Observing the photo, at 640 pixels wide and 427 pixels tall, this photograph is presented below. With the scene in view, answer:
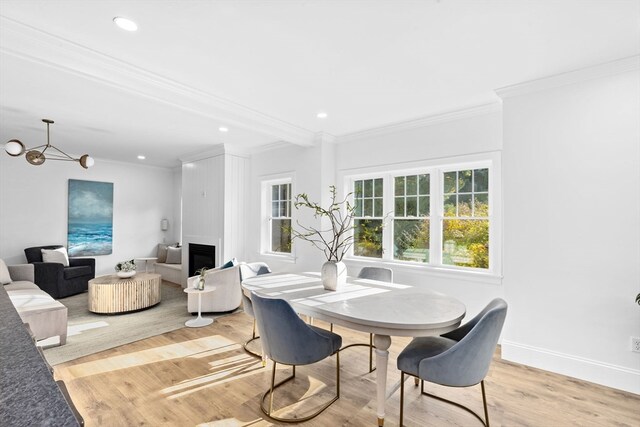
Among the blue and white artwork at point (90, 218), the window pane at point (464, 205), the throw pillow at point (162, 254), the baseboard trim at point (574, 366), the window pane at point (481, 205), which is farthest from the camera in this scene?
the throw pillow at point (162, 254)

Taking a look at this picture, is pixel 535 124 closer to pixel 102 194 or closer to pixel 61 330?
pixel 61 330

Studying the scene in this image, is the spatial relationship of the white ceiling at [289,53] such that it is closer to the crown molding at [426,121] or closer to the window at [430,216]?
the crown molding at [426,121]

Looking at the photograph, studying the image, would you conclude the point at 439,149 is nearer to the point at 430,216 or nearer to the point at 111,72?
the point at 430,216

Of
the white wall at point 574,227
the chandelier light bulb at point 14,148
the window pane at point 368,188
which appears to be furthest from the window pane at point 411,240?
the chandelier light bulb at point 14,148

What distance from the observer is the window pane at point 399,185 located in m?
4.32

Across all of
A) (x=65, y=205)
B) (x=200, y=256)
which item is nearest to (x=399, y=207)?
(x=200, y=256)

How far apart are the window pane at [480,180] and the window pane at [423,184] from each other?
581mm

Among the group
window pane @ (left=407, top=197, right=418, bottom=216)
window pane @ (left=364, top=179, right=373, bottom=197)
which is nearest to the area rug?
window pane @ (left=364, top=179, right=373, bottom=197)

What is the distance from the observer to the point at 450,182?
3879mm

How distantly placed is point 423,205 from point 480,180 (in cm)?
74

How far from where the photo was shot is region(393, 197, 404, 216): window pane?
14.1 ft

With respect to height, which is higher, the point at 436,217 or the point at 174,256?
the point at 436,217

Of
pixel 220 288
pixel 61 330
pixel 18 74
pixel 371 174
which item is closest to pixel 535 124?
pixel 371 174

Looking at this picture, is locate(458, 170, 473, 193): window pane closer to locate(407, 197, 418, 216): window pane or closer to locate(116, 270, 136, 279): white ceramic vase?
locate(407, 197, 418, 216): window pane
